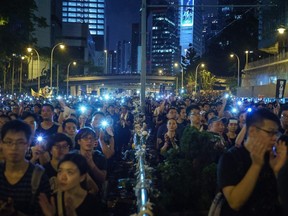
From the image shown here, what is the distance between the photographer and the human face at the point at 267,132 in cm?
320

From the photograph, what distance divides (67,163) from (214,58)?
102775mm

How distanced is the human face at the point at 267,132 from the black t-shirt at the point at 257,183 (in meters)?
0.10

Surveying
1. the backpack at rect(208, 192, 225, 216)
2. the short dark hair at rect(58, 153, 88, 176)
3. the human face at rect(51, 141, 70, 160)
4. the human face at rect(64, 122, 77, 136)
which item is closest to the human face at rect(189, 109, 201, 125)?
the human face at rect(64, 122, 77, 136)

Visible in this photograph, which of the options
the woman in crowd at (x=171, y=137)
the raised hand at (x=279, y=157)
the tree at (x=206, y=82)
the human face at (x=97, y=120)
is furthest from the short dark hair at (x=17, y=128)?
the tree at (x=206, y=82)

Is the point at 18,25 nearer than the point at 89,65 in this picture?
Yes

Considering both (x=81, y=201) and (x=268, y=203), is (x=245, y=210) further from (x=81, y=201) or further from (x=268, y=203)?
(x=81, y=201)

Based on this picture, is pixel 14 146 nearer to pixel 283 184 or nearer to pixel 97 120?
pixel 283 184

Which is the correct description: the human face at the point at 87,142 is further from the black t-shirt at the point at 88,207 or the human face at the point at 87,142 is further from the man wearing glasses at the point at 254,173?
the man wearing glasses at the point at 254,173

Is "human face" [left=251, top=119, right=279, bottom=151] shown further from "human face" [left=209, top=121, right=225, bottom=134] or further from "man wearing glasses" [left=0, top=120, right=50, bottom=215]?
"human face" [left=209, top=121, right=225, bottom=134]

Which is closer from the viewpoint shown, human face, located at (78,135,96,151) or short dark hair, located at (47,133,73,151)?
short dark hair, located at (47,133,73,151)

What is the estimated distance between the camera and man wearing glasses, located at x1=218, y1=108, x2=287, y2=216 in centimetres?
311

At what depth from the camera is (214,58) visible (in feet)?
344

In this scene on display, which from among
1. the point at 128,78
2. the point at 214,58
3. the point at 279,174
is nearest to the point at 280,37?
the point at 214,58

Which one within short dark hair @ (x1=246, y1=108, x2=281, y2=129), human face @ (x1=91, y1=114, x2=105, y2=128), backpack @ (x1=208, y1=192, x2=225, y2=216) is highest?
short dark hair @ (x1=246, y1=108, x2=281, y2=129)
